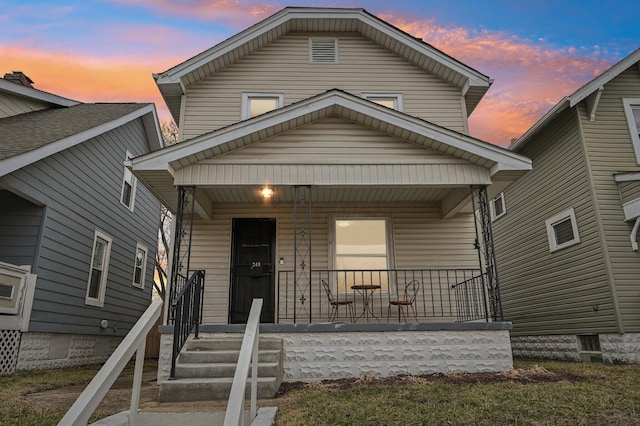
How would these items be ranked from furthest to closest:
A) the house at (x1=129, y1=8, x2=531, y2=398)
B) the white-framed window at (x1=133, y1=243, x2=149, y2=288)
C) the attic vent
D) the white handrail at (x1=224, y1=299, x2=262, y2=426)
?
the white-framed window at (x1=133, y1=243, x2=149, y2=288) → the attic vent → the house at (x1=129, y1=8, x2=531, y2=398) → the white handrail at (x1=224, y1=299, x2=262, y2=426)

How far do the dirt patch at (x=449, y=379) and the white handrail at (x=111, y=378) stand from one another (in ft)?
7.81

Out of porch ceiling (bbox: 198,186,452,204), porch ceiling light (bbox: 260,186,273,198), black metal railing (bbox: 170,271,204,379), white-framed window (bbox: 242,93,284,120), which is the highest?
white-framed window (bbox: 242,93,284,120)

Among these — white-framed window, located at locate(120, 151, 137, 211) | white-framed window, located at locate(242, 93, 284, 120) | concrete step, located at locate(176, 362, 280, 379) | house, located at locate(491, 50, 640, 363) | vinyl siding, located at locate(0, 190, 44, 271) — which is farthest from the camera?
white-framed window, located at locate(120, 151, 137, 211)

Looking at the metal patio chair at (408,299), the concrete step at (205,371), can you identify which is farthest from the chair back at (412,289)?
the concrete step at (205,371)

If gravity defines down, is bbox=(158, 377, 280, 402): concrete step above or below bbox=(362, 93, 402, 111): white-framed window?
below

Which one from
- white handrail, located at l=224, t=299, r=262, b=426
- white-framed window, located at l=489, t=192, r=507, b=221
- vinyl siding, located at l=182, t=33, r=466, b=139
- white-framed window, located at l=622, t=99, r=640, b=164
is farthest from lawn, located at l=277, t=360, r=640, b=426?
white-framed window, located at l=489, t=192, r=507, b=221

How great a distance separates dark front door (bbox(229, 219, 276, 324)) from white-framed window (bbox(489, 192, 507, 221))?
7.51 metres

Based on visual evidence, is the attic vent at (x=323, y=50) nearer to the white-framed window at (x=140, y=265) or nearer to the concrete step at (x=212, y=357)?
the concrete step at (x=212, y=357)

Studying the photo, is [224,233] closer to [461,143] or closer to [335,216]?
[335,216]

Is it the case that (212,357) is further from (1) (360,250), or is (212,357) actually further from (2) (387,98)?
(2) (387,98)

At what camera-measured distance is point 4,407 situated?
173 inches

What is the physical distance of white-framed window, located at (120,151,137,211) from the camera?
12211 millimetres

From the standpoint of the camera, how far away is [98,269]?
417 inches

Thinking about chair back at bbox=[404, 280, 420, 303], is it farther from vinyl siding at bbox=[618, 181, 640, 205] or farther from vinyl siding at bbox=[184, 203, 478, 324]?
vinyl siding at bbox=[618, 181, 640, 205]
